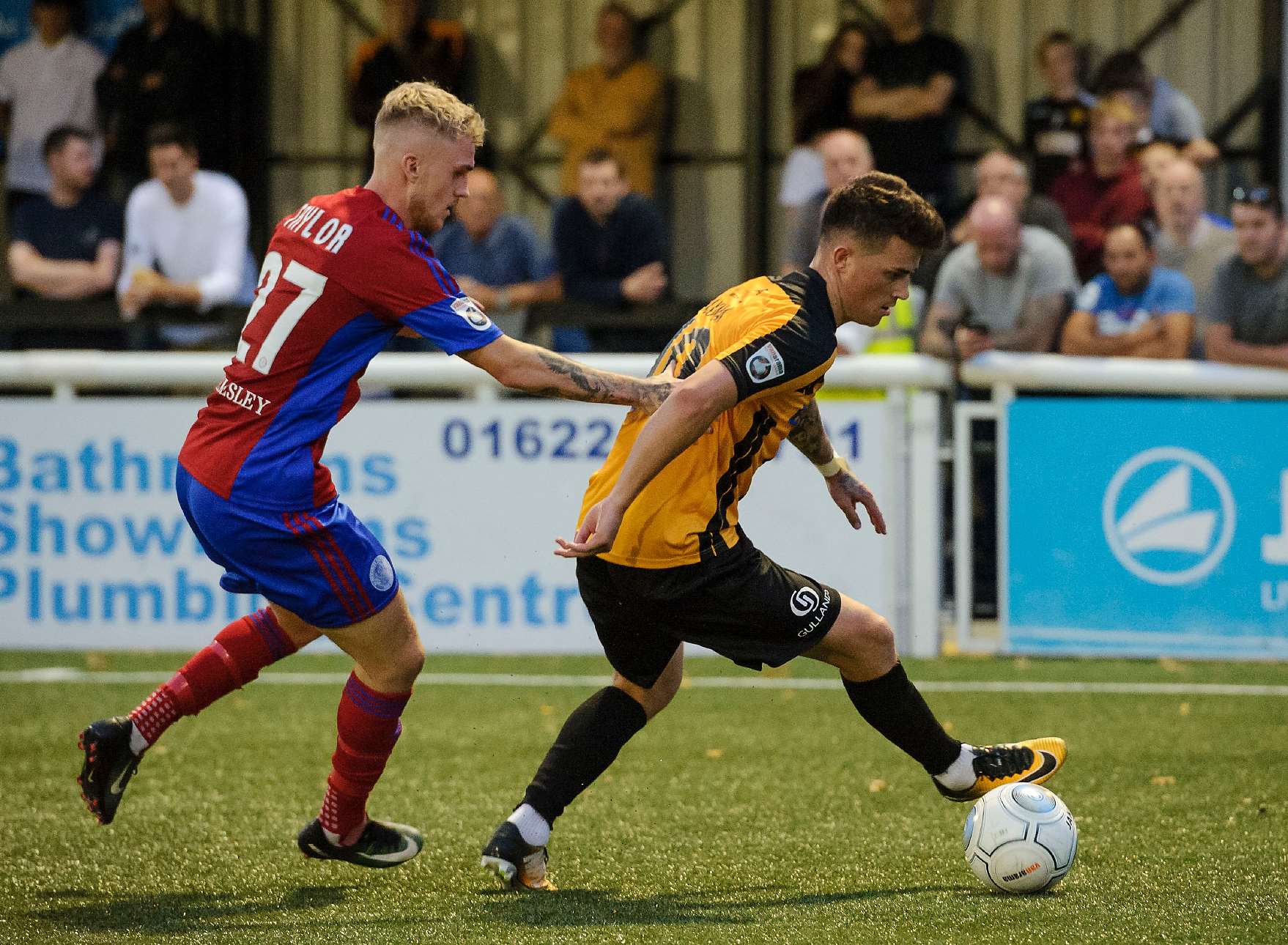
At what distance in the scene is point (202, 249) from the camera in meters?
9.77

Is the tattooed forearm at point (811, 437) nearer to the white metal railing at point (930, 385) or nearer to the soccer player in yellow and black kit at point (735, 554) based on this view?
the soccer player in yellow and black kit at point (735, 554)

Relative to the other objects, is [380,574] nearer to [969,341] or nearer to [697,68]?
[969,341]

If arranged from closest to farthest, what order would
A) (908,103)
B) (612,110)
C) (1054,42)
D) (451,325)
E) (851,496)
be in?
(451,325)
(851,496)
(1054,42)
(908,103)
(612,110)

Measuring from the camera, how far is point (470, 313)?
4211mm

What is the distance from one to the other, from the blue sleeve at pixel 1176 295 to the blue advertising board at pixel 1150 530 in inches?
37.7

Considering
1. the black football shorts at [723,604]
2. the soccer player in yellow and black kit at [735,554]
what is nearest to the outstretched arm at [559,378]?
the soccer player in yellow and black kit at [735,554]

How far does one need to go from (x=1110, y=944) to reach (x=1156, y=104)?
764 cm

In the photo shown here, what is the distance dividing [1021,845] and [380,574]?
64.8 inches

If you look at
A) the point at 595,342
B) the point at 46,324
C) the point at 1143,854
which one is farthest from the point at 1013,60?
the point at 1143,854

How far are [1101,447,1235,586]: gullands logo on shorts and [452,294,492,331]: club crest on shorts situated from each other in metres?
4.19

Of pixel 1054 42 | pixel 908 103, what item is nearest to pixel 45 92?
pixel 908 103

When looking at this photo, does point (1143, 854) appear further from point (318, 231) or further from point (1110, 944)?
point (318, 231)

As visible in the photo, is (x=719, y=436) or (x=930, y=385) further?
(x=930, y=385)

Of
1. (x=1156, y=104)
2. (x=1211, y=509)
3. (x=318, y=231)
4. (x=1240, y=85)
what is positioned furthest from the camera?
(x=1240, y=85)
